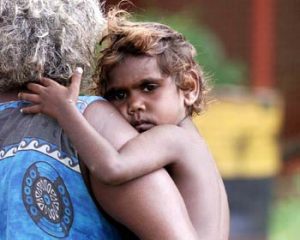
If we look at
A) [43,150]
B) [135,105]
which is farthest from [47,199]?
[135,105]

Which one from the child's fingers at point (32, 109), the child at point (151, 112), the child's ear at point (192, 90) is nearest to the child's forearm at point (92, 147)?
the child at point (151, 112)

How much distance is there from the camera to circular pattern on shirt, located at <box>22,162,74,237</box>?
10.7 feet

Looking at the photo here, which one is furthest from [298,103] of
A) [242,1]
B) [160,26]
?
[160,26]

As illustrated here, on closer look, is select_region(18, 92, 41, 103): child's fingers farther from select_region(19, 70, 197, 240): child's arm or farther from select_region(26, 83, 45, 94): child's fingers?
select_region(19, 70, 197, 240): child's arm

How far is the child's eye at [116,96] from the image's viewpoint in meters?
3.56

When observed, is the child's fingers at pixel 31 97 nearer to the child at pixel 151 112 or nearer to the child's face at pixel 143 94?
the child at pixel 151 112

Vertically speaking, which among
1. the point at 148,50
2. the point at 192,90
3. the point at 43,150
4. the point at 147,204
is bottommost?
the point at 147,204

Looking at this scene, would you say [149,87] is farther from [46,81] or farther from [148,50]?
[46,81]

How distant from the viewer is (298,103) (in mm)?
11250

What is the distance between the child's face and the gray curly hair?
0.12 meters

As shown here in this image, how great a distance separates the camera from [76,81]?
3377 mm

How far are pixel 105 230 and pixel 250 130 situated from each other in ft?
20.9

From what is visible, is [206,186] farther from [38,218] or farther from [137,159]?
[38,218]

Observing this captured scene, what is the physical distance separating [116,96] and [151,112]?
11 cm
